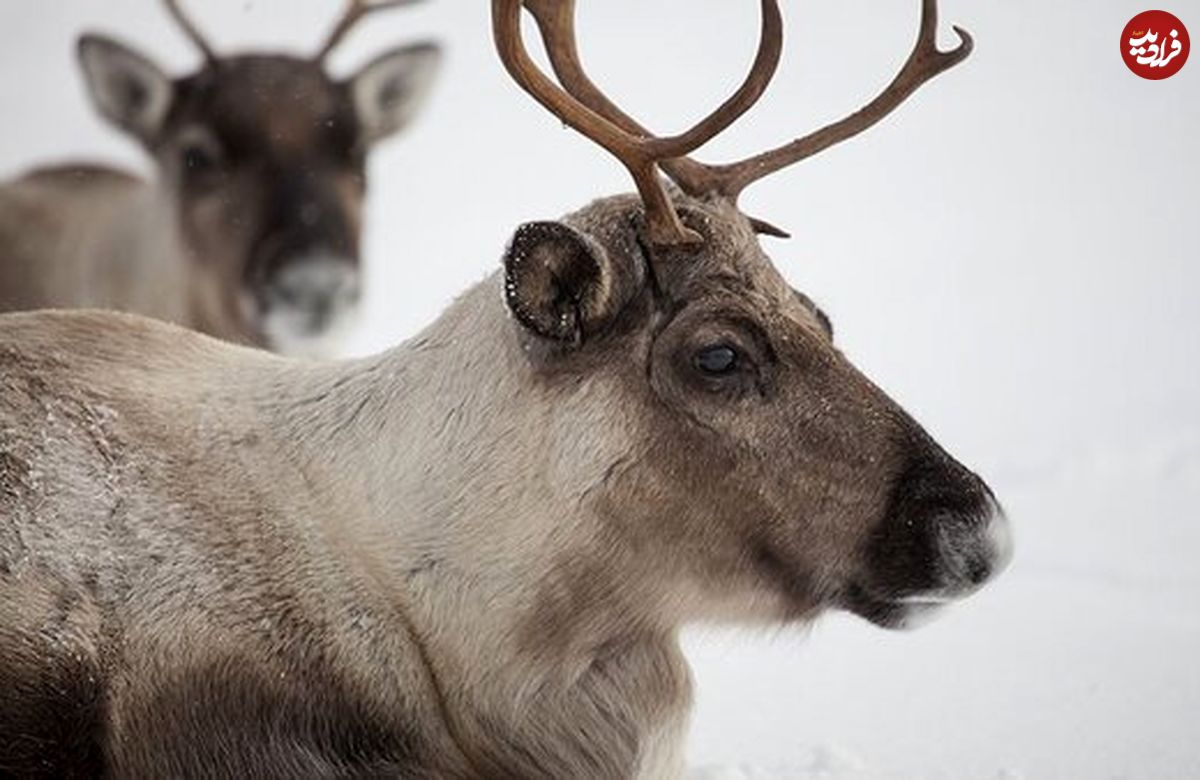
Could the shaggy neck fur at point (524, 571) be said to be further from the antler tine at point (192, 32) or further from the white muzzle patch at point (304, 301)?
the antler tine at point (192, 32)

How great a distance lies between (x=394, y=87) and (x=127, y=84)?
1302mm

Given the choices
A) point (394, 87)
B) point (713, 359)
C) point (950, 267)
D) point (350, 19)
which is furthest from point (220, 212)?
point (950, 267)

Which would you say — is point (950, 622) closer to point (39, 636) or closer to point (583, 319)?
point (583, 319)

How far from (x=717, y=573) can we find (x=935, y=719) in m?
2.33

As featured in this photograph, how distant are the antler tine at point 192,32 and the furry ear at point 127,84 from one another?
0.81 feet

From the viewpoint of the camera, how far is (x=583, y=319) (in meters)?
4.48

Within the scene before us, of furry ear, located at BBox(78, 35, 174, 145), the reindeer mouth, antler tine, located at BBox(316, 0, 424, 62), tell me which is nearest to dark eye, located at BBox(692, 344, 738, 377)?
the reindeer mouth

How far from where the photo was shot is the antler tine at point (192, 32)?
A: 1005 cm

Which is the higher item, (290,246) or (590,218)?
(590,218)

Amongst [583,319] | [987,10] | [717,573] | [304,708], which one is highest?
[987,10]

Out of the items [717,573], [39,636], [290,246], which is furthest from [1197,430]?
[39,636]

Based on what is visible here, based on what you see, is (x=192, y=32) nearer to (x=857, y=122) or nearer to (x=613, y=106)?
(x=613, y=106)

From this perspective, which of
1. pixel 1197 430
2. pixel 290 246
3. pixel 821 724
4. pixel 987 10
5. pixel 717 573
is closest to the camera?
pixel 717 573

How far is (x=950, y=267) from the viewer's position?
50.5 ft
